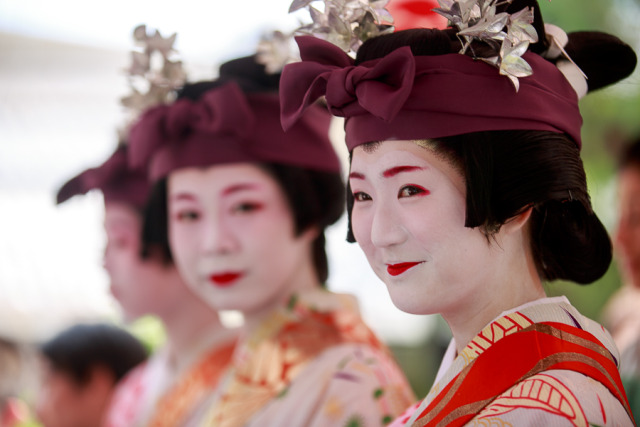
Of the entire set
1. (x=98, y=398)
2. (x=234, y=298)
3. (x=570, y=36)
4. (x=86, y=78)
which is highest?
(x=570, y=36)

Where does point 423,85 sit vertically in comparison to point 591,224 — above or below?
above

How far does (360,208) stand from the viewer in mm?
962

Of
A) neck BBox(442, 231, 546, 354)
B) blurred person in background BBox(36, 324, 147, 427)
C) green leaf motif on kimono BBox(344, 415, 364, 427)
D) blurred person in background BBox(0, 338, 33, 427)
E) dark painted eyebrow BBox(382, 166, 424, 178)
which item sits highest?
dark painted eyebrow BBox(382, 166, 424, 178)

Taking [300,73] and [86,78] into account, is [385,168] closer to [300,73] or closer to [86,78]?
[300,73]

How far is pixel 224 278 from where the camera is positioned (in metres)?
1.48

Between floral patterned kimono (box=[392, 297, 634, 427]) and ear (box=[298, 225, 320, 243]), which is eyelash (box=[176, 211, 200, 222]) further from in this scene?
floral patterned kimono (box=[392, 297, 634, 427])

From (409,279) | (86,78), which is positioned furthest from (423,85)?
(86,78)

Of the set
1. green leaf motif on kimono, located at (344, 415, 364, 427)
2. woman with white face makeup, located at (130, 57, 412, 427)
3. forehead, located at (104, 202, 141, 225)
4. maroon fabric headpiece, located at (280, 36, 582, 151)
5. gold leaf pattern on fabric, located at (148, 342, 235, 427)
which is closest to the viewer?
maroon fabric headpiece, located at (280, 36, 582, 151)

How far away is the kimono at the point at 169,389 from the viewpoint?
1.75 metres

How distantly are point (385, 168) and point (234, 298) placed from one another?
0.68 m

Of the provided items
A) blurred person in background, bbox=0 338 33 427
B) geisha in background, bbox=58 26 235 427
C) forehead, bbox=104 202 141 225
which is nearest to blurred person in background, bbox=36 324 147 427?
geisha in background, bbox=58 26 235 427

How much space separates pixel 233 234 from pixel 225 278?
96 millimetres

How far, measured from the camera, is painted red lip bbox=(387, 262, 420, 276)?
2.97ft

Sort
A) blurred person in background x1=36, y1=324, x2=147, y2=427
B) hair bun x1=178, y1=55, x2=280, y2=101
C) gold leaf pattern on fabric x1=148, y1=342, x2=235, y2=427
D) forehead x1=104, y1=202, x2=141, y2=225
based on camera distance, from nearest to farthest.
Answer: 1. hair bun x1=178, y1=55, x2=280, y2=101
2. gold leaf pattern on fabric x1=148, y1=342, x2=235, y2=427
3. forehead x1=104, y1=202, x2=141, y2=225
4. blurred person in background x1=36, y1=324, x2=147, y2=427
